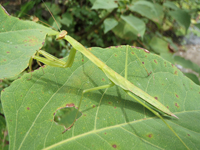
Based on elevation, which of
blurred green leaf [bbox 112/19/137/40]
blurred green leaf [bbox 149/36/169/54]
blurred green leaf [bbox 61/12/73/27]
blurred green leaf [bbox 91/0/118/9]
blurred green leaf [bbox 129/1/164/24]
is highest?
blurred green leaf [bbox 91/0/118/9]

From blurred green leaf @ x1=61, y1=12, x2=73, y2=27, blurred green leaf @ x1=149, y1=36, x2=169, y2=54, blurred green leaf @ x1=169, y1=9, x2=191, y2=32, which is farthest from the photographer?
blurred green leaf @ x1=149, y1=36, x2=169, y2=54

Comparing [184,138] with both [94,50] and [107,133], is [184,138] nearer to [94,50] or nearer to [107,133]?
[107,133]

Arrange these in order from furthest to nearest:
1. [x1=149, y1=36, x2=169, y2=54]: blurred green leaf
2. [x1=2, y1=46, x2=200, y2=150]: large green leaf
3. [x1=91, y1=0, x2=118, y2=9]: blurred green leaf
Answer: [x1=149, y1=36, x2=169, y2=54]: blurred green leaf
[x1=91, y1=0, x2=118, y2=9]: blurred green leaf
[x1=2, y1=46, x2=200, y2=150]: large green leaf

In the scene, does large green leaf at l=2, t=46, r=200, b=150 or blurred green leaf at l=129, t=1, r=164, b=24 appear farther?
blurred green leaf at l=129, t=1, r=164, b=24

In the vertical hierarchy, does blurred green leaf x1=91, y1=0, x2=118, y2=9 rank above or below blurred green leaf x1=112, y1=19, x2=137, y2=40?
above

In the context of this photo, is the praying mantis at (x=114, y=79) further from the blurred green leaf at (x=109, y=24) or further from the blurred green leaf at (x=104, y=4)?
the blurred green leaf at (x=109, y=24)

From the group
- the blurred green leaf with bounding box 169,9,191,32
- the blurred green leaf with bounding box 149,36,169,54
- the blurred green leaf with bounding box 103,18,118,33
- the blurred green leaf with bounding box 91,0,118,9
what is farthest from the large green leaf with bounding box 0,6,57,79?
the blurred green leaf with bounding box 149,36,169,54

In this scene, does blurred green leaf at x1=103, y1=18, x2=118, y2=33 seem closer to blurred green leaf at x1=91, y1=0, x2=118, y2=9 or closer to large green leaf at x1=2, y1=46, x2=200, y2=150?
blurred green leaf at x1=91, y1=0, x2=118, y2=9
